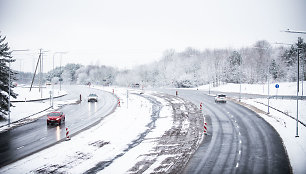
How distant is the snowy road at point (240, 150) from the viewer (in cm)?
1644

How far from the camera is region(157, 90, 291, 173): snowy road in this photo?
1644 centimetres

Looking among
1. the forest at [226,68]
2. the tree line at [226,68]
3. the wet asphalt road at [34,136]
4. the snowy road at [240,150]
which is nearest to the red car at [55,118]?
the wet asphalt road at [34,136]

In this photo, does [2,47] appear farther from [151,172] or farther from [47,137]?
[151,172]

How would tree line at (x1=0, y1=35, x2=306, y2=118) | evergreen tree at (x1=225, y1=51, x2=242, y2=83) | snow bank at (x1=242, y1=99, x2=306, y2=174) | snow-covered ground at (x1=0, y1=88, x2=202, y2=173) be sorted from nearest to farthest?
snow-covered ground at (x1=0, y1=88, x2=202, y2=173), snow bank at (x1=242, y1=99, x2=306, y2=174), tree line at (x1=0, y1=35, x2=306, y2=118), evergreen tree at (x1=225, y1=51, x2=242, y2=83)

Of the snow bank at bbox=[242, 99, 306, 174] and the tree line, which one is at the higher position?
the tree line

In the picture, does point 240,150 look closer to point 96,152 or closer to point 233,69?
point 96,152

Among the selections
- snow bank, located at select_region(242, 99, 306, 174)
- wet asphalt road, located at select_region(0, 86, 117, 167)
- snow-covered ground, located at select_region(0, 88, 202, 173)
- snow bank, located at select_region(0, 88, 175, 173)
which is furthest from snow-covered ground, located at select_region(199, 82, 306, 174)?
wet asphalt road, located at select_region(0, 86, 117, 167)

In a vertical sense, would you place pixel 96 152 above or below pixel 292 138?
below

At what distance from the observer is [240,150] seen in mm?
20250

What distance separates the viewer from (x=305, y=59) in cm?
7900

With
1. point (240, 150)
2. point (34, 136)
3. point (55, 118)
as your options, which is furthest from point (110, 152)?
point (55, 118)

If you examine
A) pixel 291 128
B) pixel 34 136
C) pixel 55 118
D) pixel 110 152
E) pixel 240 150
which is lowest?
pixel 110 152

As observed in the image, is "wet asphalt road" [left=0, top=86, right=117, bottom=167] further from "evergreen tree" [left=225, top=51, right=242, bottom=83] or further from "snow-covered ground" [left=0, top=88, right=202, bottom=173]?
"evergreen tree" [left=225, top=51, right=242, bottom=83]

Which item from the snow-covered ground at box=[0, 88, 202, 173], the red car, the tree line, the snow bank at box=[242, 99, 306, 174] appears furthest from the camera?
the tree line
